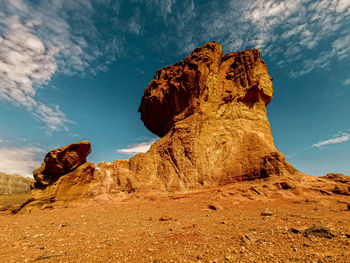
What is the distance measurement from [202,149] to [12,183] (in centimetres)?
8771

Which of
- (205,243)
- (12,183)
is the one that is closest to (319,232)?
(205,243)

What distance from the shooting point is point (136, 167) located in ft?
54.7

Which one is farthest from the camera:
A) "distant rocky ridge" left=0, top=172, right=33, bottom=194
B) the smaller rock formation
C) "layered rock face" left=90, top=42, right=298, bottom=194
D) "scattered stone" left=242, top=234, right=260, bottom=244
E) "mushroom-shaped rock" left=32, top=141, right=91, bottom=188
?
"distant rocky ridge" left=0, top=172, right=33, bottom=194

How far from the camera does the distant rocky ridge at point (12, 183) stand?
205 feet

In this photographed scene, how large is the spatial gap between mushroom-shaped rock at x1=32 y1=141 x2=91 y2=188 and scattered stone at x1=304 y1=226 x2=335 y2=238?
17307mm

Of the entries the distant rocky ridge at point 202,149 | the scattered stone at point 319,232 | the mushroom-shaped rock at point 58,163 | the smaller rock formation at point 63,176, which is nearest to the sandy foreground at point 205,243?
the scattered stone at point 319,232

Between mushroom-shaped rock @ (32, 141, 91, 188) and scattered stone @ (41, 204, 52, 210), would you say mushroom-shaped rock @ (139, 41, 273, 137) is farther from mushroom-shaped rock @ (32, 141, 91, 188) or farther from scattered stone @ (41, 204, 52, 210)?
scattered stone @ (41, 204, 52, 210)

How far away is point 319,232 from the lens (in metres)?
4.46

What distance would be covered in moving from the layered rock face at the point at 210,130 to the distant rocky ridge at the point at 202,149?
7 centimetres

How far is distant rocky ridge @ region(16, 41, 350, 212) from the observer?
1366cm

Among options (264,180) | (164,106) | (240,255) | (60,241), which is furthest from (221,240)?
(164,106)

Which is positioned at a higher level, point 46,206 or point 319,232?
point 46,206

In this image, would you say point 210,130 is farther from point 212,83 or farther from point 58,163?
point 58,163

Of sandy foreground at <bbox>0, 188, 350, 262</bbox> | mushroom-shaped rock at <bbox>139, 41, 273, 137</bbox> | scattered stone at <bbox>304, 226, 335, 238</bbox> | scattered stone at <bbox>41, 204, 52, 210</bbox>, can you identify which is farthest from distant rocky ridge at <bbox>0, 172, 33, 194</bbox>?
scattered stone at <bbox>304, 226, 335, 238</bbox>
